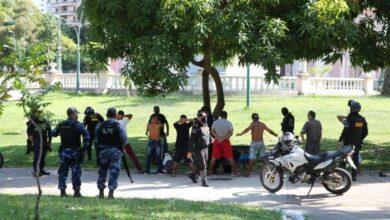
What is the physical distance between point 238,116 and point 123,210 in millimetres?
17534

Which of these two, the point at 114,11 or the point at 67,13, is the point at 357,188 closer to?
the point at 114,11

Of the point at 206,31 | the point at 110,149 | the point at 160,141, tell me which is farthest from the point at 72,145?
the point at 160,141

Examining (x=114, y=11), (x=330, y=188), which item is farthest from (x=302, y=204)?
(x=114, y=11)

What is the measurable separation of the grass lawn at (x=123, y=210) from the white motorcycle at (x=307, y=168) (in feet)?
8.57

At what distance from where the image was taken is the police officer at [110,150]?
10.4 meters

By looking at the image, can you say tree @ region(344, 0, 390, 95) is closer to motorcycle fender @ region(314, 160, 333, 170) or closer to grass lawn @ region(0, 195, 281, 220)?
motorcycle fender @ region(314, 160, 333, 170)

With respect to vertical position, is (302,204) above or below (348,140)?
below

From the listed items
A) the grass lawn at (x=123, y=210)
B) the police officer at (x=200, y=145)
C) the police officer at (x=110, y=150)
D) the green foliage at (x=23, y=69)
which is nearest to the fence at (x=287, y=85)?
the police officer at (x=200, y=145)

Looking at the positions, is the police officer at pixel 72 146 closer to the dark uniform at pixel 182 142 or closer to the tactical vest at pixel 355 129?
the dark uniform at pixel 182 142

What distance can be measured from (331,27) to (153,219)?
6.94 m

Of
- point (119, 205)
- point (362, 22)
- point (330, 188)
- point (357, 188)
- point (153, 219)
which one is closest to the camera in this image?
point (153, 219)

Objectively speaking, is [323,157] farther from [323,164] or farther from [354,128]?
[354,128]

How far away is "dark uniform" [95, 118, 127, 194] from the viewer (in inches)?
411

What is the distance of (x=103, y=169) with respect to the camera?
10.6 m
